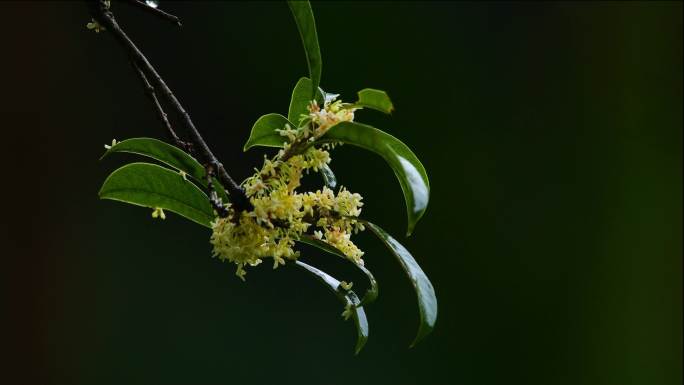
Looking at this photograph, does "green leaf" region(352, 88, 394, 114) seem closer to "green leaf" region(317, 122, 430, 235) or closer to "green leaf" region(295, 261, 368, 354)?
"green leaf" region(317, 122, 430, 235)

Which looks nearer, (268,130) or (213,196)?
(213,196)

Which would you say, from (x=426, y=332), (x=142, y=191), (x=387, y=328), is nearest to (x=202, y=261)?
(x=387, y=328)

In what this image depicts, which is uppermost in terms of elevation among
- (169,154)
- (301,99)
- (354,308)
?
(301,99)

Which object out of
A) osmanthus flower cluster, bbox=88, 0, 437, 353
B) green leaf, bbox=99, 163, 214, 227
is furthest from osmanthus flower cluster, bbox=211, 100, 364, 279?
green leaf, bbox=99, 163, 214, 227

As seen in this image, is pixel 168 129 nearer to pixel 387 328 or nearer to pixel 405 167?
pixel 405 167

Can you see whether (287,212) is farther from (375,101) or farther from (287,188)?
(375,101)

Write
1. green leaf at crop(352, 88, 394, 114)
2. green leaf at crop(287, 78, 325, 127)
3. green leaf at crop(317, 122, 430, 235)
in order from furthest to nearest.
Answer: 1. green leaf at crop(287, 78, 325, 127)
2. green leaf at crop(352, 88, 394, 114)
3. green leaf at crop(317, 122, 430, 235)

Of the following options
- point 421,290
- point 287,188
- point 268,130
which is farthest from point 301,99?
point 421,290
